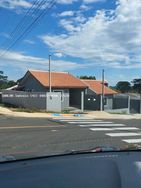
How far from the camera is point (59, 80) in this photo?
46031 millimetres

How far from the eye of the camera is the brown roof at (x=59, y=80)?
44000mm

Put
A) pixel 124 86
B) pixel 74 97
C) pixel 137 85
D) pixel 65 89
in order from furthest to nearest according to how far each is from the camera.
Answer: pixel 124 86 < pixel 137 85 < pixel 74 97 < pixel 65 89

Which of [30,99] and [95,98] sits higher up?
[95,98]

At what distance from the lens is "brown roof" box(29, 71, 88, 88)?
44.0 metres

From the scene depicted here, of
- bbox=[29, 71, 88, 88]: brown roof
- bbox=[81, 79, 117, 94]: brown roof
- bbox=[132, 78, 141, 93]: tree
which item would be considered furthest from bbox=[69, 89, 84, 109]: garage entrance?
bbox=[132, 78, 141, 93]: tree

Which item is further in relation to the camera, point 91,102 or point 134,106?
point 91,102

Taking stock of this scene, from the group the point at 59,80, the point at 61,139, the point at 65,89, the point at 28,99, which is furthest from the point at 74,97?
the point at 61,139

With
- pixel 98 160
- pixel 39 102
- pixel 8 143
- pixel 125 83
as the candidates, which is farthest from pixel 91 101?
pixel 125 83

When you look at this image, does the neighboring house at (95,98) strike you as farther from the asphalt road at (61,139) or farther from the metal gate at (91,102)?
the asphalt road at (61,139)

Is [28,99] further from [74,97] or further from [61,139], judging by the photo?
[61,139]

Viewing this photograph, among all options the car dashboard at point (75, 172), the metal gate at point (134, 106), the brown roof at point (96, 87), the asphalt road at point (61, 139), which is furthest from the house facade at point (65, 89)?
the car dashboard at point (75, 172)

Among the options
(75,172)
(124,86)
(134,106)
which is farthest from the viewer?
(124,86)

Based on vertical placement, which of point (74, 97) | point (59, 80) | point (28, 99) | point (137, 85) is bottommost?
point (28, 99)

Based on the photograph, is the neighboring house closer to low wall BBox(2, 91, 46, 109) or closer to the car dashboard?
low wall BBox(2, 91, 46, 109)
